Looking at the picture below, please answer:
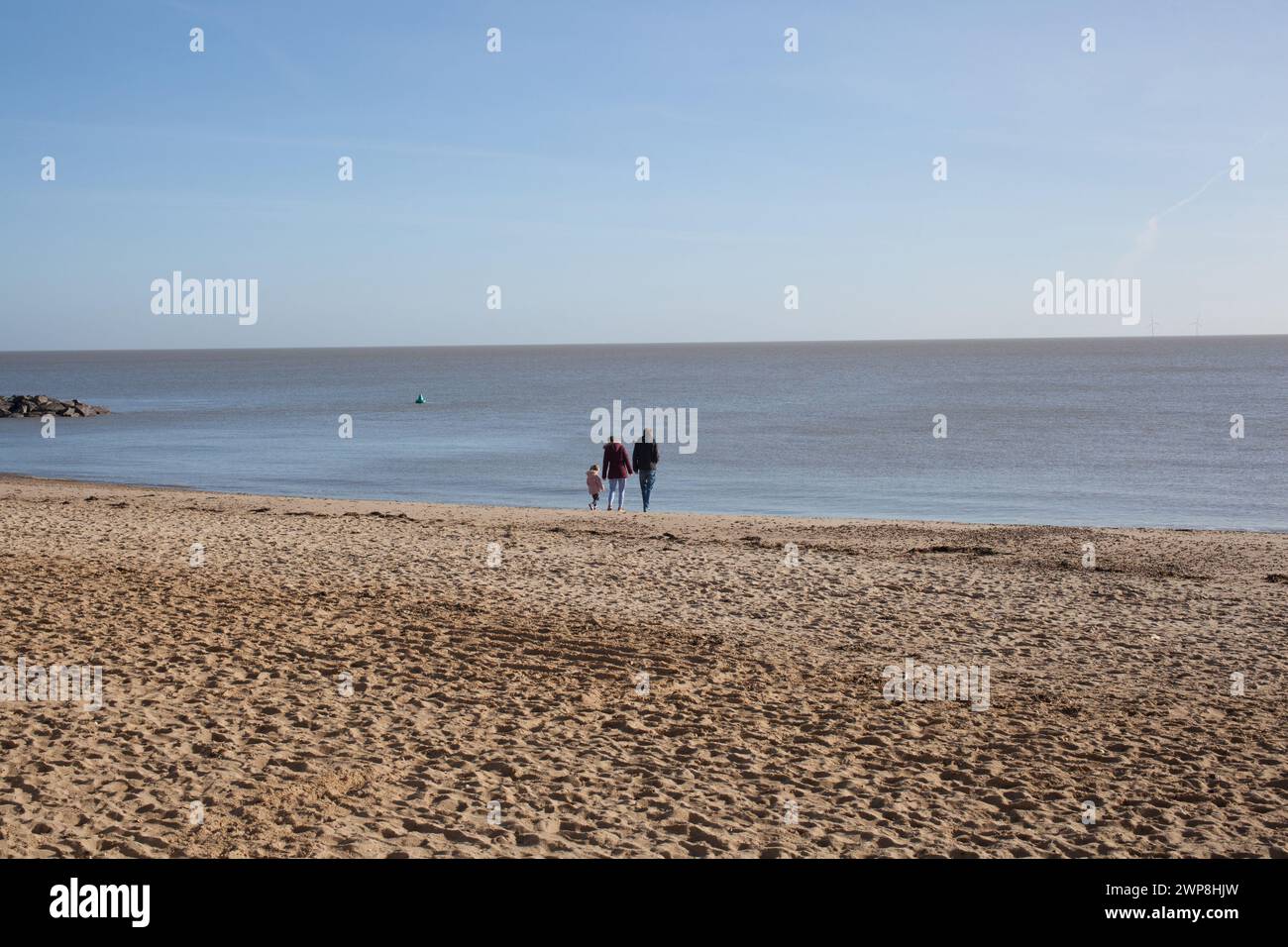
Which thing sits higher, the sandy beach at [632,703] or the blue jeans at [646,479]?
the blue jeans at [646,479]

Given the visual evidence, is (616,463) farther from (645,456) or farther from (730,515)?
(730,515)

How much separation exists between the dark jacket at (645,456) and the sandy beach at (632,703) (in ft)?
15.4

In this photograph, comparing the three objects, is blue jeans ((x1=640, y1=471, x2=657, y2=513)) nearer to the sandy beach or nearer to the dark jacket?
the dark jacket

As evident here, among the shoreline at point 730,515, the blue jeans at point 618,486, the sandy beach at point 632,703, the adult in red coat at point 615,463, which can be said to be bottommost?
the sandy beach at point 632,703

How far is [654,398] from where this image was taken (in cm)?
9256

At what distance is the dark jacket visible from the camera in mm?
22016

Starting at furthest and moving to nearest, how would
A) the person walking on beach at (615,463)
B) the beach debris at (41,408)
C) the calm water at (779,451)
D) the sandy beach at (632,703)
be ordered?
1. the beach debris at (41,408)
2. the calm water at (779,451)
3. the person walking on beach at (615,463)
4. the sandy beach at (632,703)

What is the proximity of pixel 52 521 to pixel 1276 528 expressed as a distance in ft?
82.8

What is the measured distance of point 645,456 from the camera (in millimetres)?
22031

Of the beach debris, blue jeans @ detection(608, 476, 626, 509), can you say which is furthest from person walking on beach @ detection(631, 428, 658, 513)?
the beach debris

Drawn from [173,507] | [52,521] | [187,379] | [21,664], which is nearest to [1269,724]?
[21,664]

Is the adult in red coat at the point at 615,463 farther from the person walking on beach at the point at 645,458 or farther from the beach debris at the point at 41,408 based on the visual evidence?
the beach debris at the point at 41,408

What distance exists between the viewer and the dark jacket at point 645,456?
72.2 ft

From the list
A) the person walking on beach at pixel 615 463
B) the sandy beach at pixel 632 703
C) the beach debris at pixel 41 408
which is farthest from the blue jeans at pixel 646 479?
the beach debris at pixel 41 408
